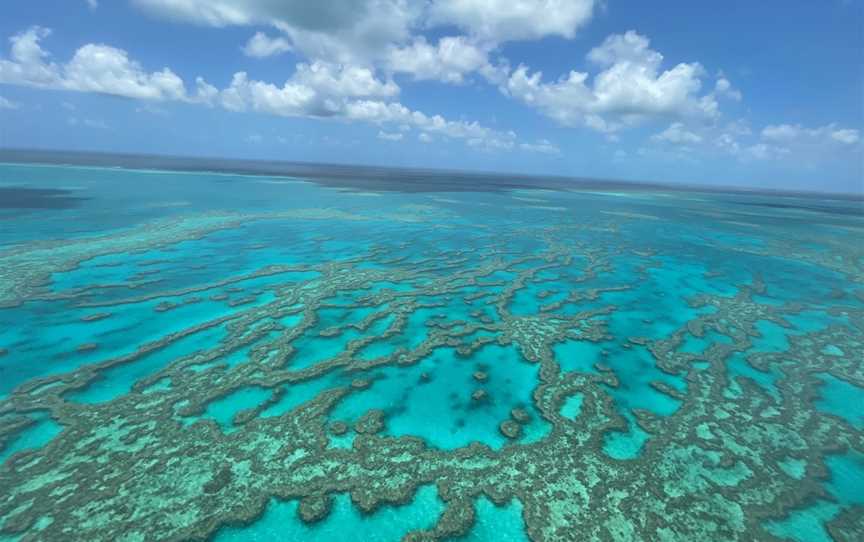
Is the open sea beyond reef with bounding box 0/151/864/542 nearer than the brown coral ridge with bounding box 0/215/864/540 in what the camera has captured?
No

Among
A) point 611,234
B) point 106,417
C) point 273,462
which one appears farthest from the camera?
point 611,234

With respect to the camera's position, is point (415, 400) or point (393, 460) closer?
point (393, 460)

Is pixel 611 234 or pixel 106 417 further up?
pixel 611 234

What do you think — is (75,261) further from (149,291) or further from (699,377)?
(699,377)

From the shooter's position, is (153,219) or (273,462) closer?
(273,462)

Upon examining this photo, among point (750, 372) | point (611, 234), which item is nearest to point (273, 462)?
point (750, 372)

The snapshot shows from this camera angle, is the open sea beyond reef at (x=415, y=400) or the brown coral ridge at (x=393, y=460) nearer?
the brown coral ridge at (x=393, y=460)

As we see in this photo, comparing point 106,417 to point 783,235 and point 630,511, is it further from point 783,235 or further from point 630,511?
point 783,235

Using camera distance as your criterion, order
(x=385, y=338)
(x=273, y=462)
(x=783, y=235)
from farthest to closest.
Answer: (x=783, y=235), (x=385, y=338), (x=273, y=462)
